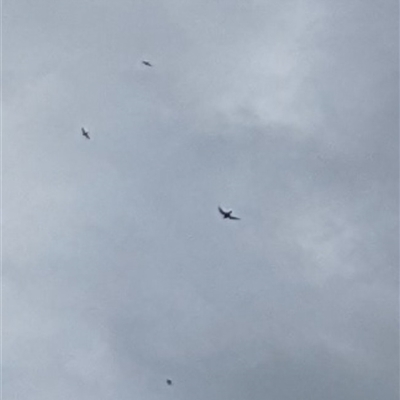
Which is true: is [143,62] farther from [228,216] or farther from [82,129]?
[228,216]

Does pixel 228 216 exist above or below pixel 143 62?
below

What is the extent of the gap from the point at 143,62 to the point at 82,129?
30298 mm

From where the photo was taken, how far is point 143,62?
433ft

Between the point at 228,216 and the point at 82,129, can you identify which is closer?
the point at 228,216

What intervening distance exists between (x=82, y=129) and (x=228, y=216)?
48.5 meters

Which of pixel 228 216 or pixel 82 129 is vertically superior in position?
pixel 82 129

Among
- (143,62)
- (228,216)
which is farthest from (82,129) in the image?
(228,216)

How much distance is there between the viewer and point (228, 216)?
136 metres

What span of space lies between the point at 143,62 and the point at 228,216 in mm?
42863

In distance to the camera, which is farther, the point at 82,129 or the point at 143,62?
the point at 82,129

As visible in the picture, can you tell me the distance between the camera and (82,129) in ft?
497
